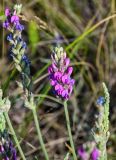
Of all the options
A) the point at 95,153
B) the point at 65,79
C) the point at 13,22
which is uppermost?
the point at 13,22

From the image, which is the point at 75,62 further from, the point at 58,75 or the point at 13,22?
the point at 58,75

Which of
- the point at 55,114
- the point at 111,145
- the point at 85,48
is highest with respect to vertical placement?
the point at 85,48

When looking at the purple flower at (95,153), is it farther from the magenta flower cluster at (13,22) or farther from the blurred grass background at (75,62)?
the blurred grass background at (75,62)

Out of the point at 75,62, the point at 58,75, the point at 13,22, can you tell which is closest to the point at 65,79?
the point at 58,75

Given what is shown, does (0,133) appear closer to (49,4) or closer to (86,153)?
(86,153)

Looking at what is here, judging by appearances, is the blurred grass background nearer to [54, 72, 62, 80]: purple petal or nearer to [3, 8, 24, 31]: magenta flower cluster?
[3, 8, 24, 31]: magenta flower cluster

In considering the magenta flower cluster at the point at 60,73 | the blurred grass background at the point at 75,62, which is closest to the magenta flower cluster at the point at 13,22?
the magenta flower cluster at the point at 60,73

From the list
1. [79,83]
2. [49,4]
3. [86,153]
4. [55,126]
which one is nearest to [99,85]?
[79,83]
